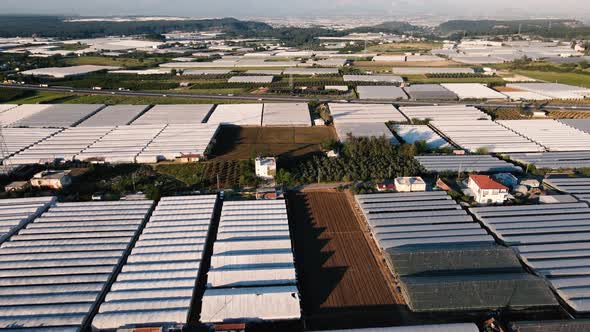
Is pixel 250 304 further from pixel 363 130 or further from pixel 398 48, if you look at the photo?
pixel 398 48

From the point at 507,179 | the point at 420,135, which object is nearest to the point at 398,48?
the point at 420,135

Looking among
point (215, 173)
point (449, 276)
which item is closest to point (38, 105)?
point (215, 173)

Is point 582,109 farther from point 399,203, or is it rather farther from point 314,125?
point 399,203

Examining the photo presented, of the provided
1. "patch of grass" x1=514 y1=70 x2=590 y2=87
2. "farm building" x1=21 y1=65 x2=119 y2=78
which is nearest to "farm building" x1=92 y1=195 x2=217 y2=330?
"farm building" x1=21 y1=65 x2=119 y2=78

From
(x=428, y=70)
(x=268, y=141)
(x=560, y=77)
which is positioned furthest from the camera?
(x=428, y=70)

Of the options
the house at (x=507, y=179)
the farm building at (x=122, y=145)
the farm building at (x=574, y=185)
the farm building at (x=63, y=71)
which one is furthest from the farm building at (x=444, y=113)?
the farm building at (x=63, y=71)

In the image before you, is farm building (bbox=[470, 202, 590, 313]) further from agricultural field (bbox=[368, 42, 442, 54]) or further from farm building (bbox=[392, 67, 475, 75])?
agricultural field (bbox=[368, 42, 442, 54])
